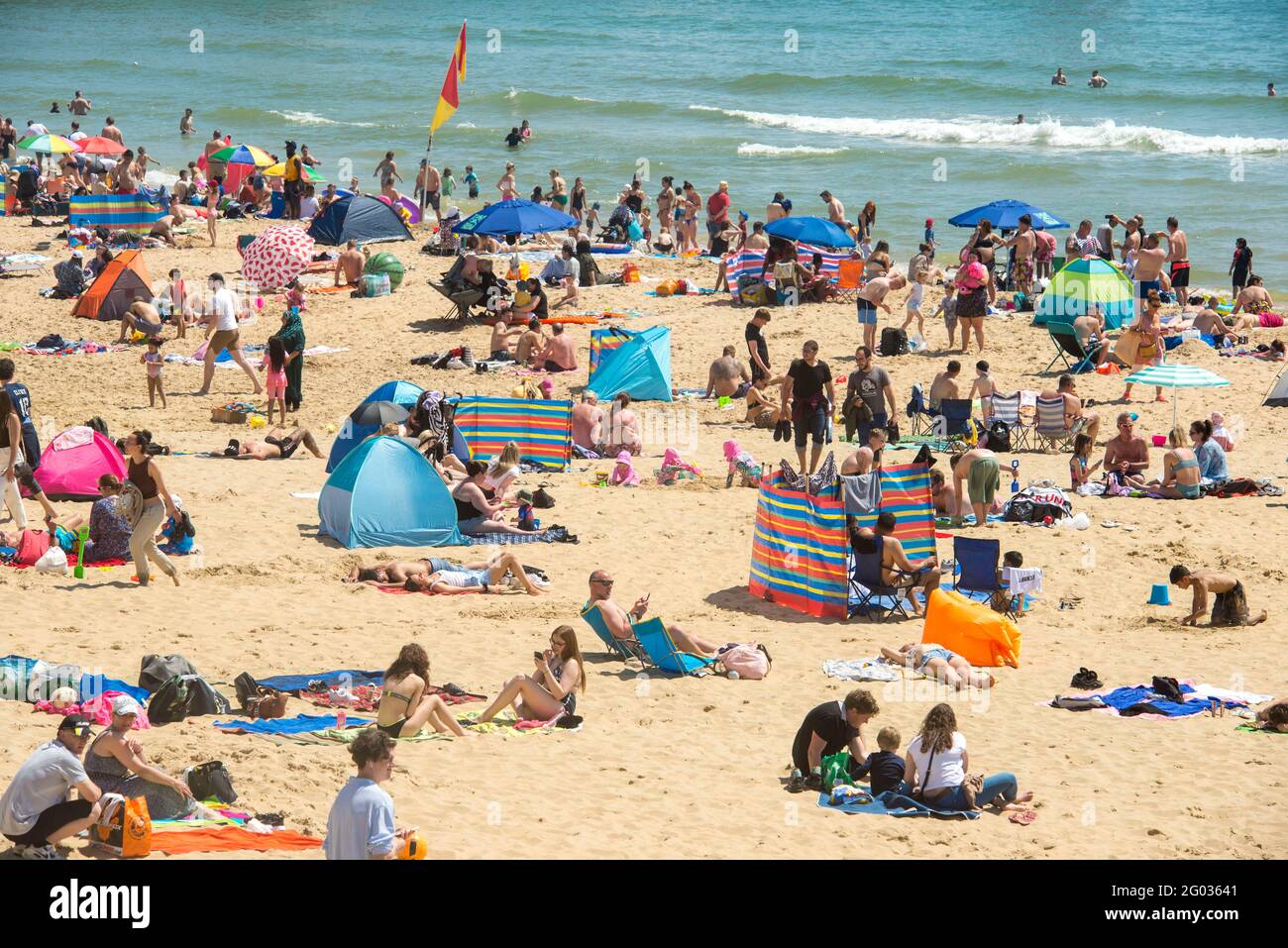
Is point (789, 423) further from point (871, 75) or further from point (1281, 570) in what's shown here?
point (871, 75)

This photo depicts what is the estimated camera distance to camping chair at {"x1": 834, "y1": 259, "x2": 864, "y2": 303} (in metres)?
23.6

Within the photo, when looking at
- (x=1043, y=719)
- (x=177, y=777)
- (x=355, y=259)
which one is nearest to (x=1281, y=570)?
(x=1043, y=719)

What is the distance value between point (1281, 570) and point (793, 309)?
10.5 meters

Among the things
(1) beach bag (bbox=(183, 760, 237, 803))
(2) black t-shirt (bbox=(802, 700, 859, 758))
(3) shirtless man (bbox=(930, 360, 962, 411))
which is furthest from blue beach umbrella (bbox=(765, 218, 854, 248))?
(1) beach bag (bbox=(183, 760, 237, 803))

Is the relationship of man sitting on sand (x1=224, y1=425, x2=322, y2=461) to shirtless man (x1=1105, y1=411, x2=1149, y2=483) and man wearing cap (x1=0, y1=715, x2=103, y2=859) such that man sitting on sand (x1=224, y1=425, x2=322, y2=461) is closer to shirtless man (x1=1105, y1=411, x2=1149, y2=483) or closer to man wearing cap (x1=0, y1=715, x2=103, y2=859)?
shirtless man (x1=1105, y1=411, x2=1149, y2=483)

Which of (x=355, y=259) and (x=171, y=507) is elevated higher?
(x=355, y=259)

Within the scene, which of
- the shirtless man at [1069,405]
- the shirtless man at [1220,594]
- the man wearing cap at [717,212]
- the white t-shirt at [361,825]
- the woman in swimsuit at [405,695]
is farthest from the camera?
the man wearing cap at [717,212]

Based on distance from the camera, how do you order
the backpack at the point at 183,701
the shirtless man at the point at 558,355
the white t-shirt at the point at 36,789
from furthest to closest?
the shirtless man at the point at 558,355
the backpack at the point at 183,701
the white t-shirt at the point at 36,789

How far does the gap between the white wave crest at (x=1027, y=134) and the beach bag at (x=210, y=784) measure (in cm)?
3974

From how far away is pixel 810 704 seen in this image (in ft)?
34.7

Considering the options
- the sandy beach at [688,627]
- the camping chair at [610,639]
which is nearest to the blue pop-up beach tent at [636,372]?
the sandy beach at [688,627]

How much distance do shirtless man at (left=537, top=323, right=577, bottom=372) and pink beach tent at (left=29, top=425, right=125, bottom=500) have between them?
699cm

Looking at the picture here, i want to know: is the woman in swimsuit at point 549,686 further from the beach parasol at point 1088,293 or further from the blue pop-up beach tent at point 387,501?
the beach parasol at point 1088,293

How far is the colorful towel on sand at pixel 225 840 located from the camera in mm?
7398
